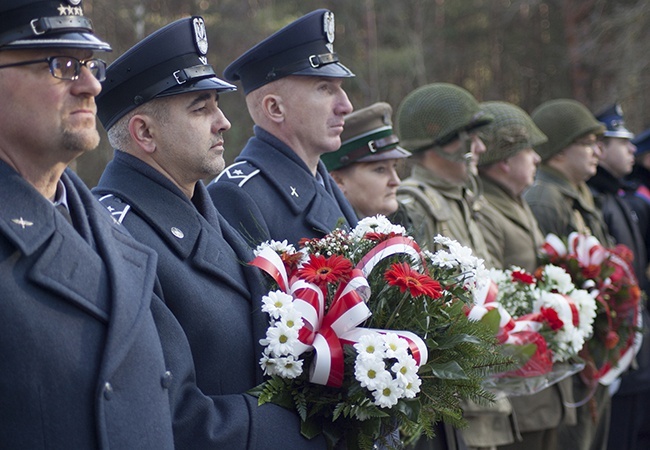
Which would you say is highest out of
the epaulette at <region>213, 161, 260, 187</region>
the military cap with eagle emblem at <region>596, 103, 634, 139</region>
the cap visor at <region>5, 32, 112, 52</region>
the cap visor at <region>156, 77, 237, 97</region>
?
the cap visor at <region>5, 32, 112, 52</region>

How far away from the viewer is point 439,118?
621 centimetres

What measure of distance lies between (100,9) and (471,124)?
553 inches

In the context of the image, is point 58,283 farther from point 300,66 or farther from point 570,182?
point 570,182

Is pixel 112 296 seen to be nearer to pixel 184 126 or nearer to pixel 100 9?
pixel 184 126

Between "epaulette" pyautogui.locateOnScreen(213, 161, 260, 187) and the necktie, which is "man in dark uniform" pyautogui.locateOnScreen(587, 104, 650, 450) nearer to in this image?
"epaulette" pyautogui.locateOnScreen(213, 161, 260, 187)

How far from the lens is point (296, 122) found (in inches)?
181

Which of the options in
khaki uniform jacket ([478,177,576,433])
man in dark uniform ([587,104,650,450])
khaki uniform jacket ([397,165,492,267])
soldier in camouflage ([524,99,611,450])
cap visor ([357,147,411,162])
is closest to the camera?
cap visor ([357,147,411,162])

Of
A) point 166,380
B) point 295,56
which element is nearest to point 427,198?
point 295,56

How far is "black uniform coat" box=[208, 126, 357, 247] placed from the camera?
4.20 meters

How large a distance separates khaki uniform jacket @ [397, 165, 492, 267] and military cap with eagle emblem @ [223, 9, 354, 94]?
4.32 ft

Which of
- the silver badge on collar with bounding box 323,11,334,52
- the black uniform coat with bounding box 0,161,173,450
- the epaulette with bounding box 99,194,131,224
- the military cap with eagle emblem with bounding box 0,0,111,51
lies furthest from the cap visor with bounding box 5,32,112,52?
the silver badge on collar with bounding box 323,11,334,52

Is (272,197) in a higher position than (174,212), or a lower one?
lower

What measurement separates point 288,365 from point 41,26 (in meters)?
1.37

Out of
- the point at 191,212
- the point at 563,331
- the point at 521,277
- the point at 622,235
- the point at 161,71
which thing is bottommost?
the point at 622,235
